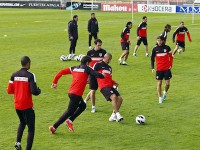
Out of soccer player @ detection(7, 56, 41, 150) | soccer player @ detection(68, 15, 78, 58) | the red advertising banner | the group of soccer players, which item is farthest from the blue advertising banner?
soccer player @ detection(7, 56, 41, 150)

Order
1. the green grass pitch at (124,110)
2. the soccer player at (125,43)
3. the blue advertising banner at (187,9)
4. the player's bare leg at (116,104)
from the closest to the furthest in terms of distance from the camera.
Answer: the green grass pitch at (124,110), the player's bare leg at (116,104), the soccer player at (125,43), the blue advertising banner at (187,9)

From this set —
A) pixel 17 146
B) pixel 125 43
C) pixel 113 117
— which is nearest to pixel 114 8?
pixel 125 43

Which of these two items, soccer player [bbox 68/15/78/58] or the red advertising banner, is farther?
the red advertising banner

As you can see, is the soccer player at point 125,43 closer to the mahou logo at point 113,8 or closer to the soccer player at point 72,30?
the soccer player at point 72,30

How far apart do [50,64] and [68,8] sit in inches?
2032

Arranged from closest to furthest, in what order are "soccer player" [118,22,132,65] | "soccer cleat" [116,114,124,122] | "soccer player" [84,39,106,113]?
"soccer cleat" [116,114,124,122]
"soccer player" [84,39,106,113]
"soccer player" [118,22,132,65]

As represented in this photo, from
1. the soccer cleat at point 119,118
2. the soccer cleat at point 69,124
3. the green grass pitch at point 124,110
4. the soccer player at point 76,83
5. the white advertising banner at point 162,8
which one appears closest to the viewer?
the green grass pitch at point 124,110

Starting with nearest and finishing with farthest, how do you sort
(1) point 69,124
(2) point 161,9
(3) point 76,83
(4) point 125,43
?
(3) point 76,83
(1) point 69,124
(4) point 125,43
(2) point 161,9

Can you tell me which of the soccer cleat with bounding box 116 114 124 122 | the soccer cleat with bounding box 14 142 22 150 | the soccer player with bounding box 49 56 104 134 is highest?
the soccer player with bounding box 49 56 104 134

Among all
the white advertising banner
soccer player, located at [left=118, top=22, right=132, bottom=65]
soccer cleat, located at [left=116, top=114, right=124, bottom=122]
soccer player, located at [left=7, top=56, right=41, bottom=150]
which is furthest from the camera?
the white advertising banner

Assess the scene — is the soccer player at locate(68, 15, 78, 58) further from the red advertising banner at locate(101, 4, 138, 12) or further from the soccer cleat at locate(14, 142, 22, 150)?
the red advertising banner at locate(101, 4, 138, 12)

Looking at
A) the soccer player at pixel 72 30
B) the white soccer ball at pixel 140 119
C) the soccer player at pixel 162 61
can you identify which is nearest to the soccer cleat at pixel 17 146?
the white soccer ball at pixel 140 119

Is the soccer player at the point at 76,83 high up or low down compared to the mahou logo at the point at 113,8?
down

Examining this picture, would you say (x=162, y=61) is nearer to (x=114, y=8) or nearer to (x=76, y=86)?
(x=76, y=86)
